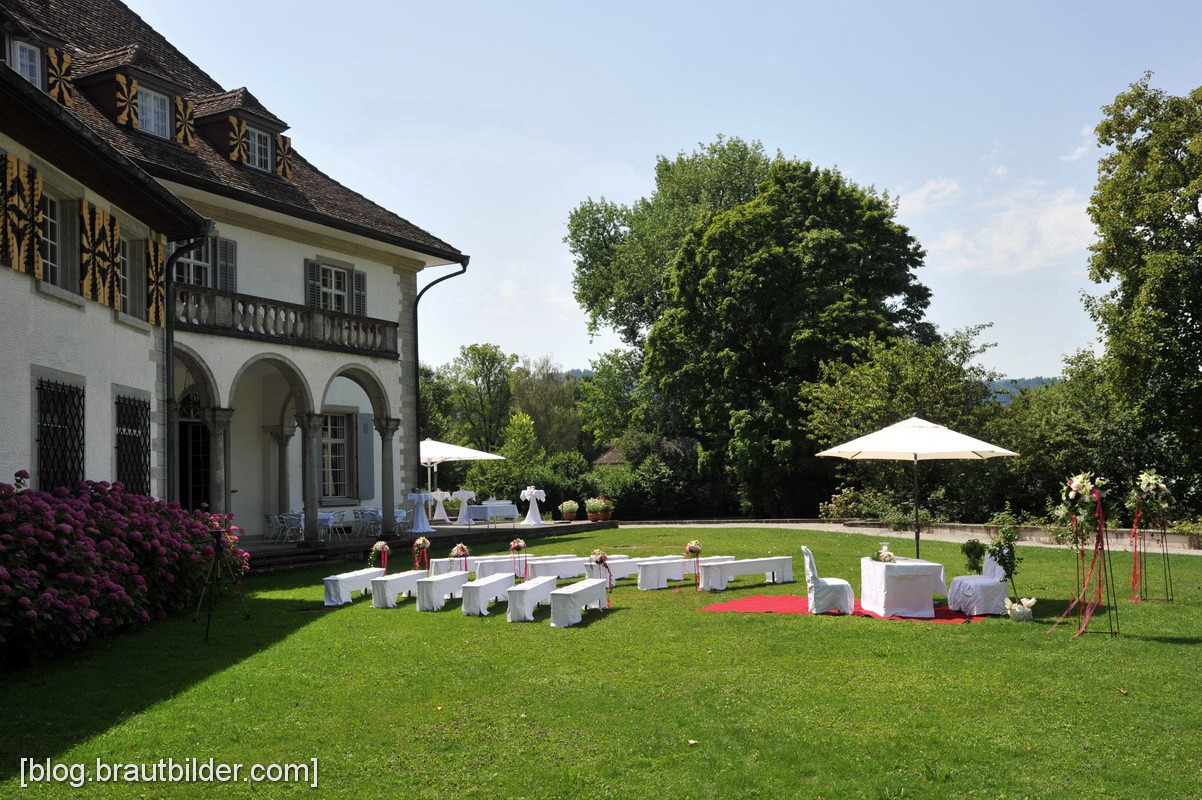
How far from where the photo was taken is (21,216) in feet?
39.8

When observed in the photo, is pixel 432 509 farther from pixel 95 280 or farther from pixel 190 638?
pixel 190 638

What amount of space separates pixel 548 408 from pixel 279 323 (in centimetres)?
4925

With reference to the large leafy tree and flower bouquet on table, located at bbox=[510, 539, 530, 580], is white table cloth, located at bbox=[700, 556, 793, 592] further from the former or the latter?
the large leafy tree

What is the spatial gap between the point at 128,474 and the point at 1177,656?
14.1 m

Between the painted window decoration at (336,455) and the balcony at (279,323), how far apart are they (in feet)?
7.55

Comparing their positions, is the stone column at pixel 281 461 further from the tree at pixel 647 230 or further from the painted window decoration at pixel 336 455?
the tree at pixel 647 230

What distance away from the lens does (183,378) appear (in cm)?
2159

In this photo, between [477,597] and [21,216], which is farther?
[477,597]

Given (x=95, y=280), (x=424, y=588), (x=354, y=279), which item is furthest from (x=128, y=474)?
(x=354, y=279)

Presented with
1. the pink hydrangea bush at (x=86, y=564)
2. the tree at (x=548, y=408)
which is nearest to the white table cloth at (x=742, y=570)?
the pink hydrangea bush at (x=86, y=564)

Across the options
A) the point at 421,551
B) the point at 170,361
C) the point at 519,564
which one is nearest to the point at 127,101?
the point at 170,361

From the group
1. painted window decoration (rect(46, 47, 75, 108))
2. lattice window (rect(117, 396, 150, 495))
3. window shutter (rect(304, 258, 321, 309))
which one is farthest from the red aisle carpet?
painted window decoration (rect(46, 47, 75, 108))

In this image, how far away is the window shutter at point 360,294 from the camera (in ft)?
80.8

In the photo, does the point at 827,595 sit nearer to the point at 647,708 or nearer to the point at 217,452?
the point at 647,708
